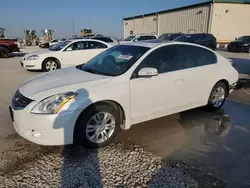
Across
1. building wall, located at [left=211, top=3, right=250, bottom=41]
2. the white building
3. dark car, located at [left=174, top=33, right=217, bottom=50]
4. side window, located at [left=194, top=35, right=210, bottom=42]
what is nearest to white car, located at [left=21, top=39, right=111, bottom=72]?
dark car, located at [left=174, top=33, right=217, bottom=50]

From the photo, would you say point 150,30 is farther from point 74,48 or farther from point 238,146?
point 238,146

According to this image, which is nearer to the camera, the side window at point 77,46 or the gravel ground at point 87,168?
the gravel ground at point 87,168

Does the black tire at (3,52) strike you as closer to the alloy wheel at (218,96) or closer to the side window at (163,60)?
the side window at (163,60)

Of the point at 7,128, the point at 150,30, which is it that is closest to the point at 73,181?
the point at 7,128

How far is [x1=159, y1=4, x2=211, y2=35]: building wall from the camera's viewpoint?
1160 inches

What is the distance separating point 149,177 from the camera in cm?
275

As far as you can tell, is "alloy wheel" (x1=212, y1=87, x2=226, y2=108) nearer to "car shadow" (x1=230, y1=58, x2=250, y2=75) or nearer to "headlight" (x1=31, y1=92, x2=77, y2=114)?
"headlight" (x1=31, y1=92, x2=77, y2=114)

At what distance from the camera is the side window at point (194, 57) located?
421 cm

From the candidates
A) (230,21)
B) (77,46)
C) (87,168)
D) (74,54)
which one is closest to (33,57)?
(74,54)

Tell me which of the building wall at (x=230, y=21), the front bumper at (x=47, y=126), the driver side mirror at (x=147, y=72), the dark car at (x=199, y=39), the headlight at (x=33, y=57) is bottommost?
the front bumper at (x=47, y=126)

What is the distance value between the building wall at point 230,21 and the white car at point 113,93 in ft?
89.1

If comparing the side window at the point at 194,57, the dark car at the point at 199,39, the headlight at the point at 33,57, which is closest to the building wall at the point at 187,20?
the dark car at the point at 199,39

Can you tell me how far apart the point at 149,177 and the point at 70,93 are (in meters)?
1.49

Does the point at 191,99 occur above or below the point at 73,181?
above
